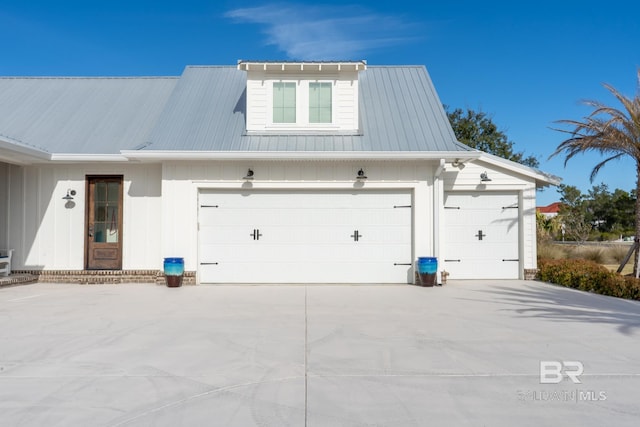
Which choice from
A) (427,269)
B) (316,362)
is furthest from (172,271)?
(316,362)

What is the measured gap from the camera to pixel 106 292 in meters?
8.54

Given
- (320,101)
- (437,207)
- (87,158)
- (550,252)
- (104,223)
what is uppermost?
(320,101)

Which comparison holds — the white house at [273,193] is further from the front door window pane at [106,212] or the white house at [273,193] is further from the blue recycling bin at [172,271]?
the blue recycling bin at [172,271]

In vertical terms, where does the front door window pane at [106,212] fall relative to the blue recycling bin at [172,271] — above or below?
above

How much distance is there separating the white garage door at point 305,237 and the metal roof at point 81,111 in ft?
9.63

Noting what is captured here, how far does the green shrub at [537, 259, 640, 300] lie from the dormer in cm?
574

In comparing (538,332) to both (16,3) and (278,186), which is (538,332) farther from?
(16,3)

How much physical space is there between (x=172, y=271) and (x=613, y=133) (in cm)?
1036

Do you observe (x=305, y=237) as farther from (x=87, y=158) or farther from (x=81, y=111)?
(x=81, y=111)

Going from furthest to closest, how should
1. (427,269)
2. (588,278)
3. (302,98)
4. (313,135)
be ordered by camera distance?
(302,98) → (313,135) → (427,269) → (588,278)

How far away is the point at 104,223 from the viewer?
33.1 feet

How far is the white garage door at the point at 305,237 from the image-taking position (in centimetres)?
969

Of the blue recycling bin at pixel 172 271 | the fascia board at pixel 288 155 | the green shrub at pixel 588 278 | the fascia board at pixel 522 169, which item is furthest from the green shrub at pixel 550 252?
the blue recycling bin at pixel 172 271

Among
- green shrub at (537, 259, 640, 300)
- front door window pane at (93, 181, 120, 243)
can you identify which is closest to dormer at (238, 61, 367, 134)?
front door window pane at (93, 181, 120, 243)
